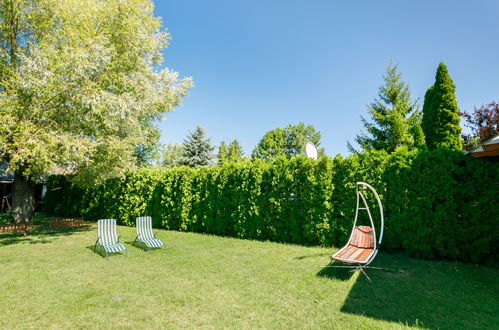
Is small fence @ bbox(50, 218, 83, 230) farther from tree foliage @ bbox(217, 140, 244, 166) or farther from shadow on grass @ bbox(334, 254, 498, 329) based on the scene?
tree foliage @ bbox(217, 140, 244, 166)

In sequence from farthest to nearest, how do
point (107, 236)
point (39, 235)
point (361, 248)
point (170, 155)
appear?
point (170, 155)
point (39, 235)
point (107, 236)
point (361, 248)

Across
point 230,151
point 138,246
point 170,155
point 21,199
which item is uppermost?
point 170,155

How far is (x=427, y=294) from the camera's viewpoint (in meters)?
5.09

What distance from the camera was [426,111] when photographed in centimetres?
1670

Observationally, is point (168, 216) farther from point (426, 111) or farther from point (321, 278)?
point (426, 111)

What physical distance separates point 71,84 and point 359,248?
11.4 m

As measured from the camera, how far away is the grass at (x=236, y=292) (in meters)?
4.08

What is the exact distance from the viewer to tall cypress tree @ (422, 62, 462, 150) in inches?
593

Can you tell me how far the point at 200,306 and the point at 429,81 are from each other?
64.9ft

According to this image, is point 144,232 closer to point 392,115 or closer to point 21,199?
point 21,199

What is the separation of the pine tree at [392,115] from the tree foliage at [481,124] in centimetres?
417

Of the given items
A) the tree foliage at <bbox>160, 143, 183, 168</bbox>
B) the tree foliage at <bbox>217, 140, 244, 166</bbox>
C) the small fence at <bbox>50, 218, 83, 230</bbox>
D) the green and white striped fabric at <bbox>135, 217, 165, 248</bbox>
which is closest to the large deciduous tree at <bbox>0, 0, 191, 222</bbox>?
the small fence at <bbox>50, 218, 83, 230</bbox>

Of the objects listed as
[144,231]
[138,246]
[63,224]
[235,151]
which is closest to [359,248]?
[144,231]

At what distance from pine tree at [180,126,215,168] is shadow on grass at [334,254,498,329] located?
25.0 meters
